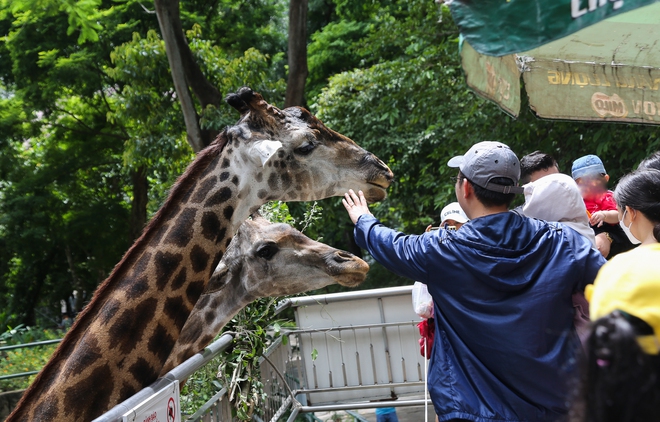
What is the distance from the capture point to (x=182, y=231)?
144 inches

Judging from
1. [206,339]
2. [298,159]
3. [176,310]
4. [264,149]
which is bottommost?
[206,339]

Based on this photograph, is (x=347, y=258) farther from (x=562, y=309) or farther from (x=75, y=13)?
(x=75, y=13)

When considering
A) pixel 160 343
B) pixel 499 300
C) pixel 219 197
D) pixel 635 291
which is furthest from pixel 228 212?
pixel 635 291

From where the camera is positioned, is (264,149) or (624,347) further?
(264,149)

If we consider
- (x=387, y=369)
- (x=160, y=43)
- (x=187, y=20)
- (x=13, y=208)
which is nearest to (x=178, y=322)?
(x=387, y=369)

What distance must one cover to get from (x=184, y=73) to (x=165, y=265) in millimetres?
6723

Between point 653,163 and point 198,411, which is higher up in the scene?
point 653,163

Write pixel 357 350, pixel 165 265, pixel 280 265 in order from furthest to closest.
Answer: pixel 357 350 < pixel 280 265 < pixel 165 265

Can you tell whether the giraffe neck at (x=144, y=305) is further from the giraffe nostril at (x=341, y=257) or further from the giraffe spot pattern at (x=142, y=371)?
the giraffe nostril at (x=341, y=257)

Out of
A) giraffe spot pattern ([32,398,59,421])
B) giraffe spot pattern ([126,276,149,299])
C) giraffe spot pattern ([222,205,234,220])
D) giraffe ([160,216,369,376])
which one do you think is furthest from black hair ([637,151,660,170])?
giraffe spot pattern ([32,398,59,421])

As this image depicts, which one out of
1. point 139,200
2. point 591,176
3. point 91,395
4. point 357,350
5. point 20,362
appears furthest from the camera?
point 139,200

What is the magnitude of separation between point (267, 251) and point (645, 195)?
7.74 feet

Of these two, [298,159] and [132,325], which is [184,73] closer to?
[298,159]

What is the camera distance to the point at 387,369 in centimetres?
577
